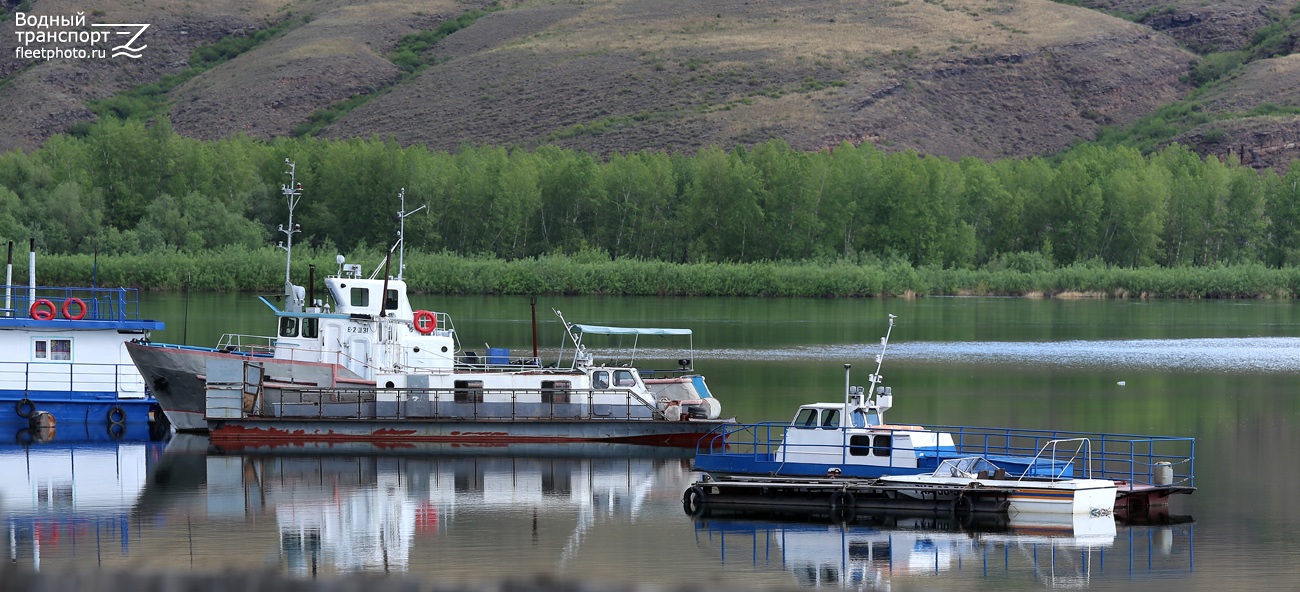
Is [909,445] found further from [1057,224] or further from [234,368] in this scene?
[1057,224]

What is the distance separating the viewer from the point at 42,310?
41.1 metres

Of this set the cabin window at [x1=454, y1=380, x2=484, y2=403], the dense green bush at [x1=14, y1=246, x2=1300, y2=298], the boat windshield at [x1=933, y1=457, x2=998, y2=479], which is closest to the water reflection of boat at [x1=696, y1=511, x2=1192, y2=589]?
the boat windshield at [x1=933, y1=457, x2=998, y2=479]

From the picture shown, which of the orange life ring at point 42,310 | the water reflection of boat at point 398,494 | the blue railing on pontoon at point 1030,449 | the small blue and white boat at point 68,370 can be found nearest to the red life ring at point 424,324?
the water reflection of boat at point 398,494

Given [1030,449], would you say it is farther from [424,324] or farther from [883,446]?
[424,324]

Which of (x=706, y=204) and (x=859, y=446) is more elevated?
(x=706, y=204)

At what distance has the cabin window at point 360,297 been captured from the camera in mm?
39875

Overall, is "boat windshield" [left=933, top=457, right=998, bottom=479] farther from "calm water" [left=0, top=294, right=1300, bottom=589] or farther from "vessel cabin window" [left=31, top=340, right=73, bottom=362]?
"vessel cabin window" [left=31, top=340, right=73, bottom=362]

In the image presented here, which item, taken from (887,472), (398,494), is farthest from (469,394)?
(887,472)

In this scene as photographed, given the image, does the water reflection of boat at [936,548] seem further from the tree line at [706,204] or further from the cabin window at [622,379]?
the tree line at [706,204]

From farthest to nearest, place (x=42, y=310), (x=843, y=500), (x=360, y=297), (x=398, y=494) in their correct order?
(x=42, y=310), (x=360, y=297), (x=398, y=494), (x=843, y=500)

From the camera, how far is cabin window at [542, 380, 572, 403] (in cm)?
3831

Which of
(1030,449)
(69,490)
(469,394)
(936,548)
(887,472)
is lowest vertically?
(936,548)

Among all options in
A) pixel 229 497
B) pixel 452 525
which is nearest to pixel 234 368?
pixel 229 497

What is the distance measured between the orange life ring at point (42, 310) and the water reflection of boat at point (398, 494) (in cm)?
511
